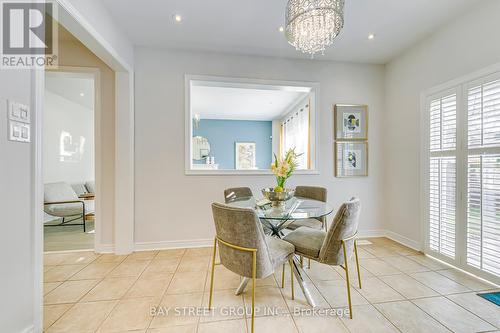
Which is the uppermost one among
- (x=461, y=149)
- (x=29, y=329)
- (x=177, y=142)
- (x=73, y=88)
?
(x=73, y=88)

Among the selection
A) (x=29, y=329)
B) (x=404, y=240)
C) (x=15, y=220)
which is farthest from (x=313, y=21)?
(x=404, y=240)

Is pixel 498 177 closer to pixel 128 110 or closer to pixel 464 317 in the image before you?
pixel 464 317

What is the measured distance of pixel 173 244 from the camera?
307 cm

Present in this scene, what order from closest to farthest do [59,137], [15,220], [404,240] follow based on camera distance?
[15,220] → [404,240] → [59,137]

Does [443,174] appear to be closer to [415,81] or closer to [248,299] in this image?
[415,81]

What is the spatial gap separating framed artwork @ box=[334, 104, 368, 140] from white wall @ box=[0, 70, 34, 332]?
3477 mm

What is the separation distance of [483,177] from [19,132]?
12.8 feet

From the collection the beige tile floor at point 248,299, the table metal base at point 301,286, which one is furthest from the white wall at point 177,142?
the table metal base at point 301,286

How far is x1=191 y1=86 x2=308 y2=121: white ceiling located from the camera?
4.88 metres

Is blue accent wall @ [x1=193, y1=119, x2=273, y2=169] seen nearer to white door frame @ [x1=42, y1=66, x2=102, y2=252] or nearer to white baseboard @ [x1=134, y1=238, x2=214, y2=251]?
white baseboard @ [x1=134, y1=238, x2=214, y2=251]

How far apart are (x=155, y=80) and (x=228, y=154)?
468 centimetres

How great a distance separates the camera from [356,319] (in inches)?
64.8

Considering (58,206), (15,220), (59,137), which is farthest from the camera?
(59,137)

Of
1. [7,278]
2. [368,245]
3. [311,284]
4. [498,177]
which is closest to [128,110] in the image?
[7,278]
